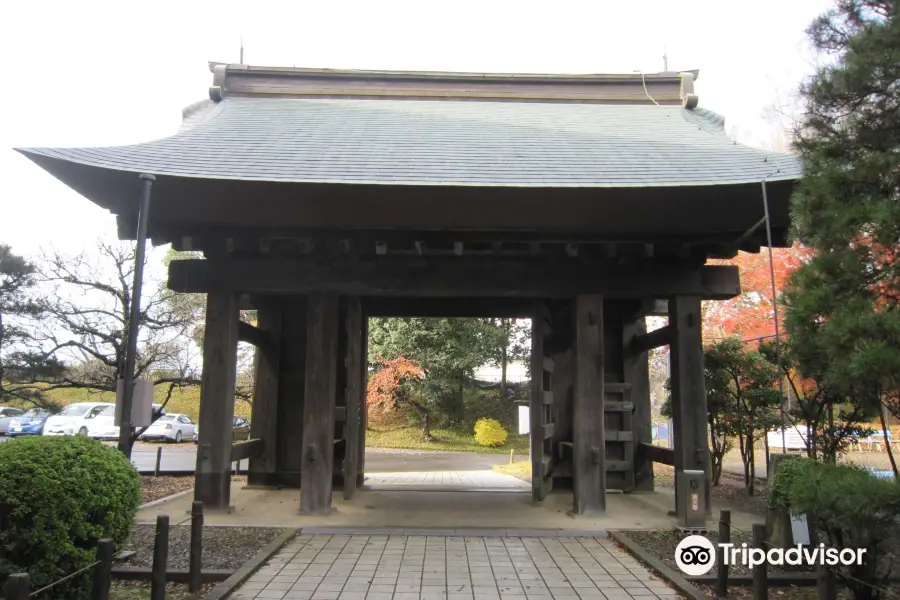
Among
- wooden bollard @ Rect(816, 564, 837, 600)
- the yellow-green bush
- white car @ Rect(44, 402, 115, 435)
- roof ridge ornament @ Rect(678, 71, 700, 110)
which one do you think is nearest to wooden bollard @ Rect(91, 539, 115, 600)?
wooden bollard @ Rect(816, 564, 837, 600)

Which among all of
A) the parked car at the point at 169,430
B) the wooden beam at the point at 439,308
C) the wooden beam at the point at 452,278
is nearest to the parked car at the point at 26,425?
the parked car at the point at 169,430

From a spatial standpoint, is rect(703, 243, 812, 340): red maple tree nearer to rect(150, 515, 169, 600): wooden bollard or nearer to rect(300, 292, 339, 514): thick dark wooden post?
rect(300, 292, 339, 514): thick dark wooden post

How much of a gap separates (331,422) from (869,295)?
573 centimetres

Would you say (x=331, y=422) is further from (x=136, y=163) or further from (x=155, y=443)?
(x=155, y=443)

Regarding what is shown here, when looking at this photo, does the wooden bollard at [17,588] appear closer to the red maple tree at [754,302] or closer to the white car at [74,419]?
the red maple tree at [754,302]

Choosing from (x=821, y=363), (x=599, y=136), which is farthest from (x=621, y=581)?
(x=599, y=136)

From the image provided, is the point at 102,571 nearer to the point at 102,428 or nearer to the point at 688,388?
the point at 688,388

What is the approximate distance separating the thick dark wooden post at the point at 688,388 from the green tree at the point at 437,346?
15077 millimetres

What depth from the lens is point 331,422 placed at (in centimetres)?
727

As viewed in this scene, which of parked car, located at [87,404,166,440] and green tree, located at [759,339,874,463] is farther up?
green tree, located at [759,339,874,463]

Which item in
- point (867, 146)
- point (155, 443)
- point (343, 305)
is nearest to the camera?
point (867, 146)

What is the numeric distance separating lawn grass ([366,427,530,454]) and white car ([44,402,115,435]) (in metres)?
9.73

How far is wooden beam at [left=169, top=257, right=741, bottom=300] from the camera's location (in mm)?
7324

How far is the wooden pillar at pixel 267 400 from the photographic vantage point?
9.38m
